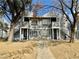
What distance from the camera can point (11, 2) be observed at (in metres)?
39.4

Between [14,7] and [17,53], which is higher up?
[14,7]

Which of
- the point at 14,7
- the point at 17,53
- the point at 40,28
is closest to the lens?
the point at 17,53

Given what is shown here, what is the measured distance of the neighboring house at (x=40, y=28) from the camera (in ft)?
191

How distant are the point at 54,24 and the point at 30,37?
20.5ft

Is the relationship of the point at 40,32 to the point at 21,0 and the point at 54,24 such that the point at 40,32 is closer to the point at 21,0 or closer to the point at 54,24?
the point at 54,24

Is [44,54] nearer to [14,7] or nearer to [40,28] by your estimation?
[14,7]

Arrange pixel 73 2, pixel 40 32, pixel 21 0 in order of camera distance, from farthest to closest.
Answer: pixel 40 32 < pixel 21 0 < pixel 73 2

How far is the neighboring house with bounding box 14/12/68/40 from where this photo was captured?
58.3 metres

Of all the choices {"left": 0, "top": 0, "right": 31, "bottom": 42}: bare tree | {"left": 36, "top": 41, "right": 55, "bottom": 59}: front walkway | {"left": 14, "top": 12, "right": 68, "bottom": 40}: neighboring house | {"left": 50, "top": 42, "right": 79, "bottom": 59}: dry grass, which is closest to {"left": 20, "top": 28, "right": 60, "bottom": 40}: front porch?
{"left": 14, "top": 12, "right": 68, "bottom": 40}: neighboring house

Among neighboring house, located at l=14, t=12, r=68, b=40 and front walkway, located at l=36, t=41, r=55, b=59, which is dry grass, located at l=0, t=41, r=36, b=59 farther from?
neighboring house, located at l=14, t=12, r=68, b=40

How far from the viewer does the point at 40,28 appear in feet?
193

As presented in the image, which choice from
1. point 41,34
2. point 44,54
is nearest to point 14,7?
point 41,34

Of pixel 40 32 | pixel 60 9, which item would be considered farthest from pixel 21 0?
pixel 40 32

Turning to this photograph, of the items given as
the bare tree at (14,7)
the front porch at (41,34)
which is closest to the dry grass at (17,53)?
the bare tree at (14,7)
